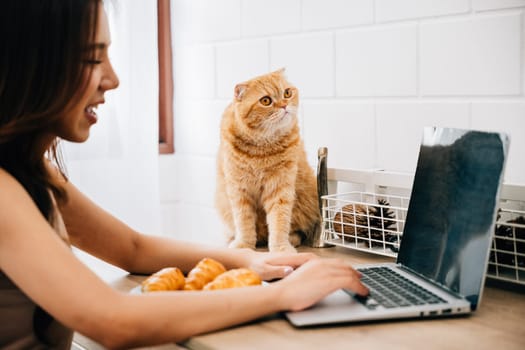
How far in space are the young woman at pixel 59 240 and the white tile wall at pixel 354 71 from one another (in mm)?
595

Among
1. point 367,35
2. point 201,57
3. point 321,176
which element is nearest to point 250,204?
point 321,176

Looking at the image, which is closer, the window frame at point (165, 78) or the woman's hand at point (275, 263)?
the woman's hand at point (275, 263)

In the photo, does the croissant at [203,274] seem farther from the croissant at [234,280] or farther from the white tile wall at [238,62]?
the white tile wall at [238,62]

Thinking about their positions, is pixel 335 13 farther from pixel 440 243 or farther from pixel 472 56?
pixel 440 243

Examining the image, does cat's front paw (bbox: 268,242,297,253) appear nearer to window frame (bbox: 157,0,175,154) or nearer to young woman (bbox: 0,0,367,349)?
young woman (bbox: 0,0,367,349)

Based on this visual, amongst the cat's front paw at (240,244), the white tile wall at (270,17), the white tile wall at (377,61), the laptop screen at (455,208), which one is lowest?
the cat's front paw at (240,244)

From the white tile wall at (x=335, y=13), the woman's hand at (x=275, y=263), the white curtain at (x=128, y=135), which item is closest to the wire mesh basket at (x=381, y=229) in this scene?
the woman's hand at (x=275, y=263)

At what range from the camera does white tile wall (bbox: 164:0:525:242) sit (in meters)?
1.27

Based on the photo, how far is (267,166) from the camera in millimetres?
1360

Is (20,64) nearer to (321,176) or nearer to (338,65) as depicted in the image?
(321,176)

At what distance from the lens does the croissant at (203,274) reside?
3.14 ft

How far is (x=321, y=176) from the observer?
1390 mm

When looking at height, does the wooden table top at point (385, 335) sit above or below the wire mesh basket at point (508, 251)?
below

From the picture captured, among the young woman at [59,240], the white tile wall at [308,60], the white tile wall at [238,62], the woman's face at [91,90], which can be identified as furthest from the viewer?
the white tile wall at [238,62]
